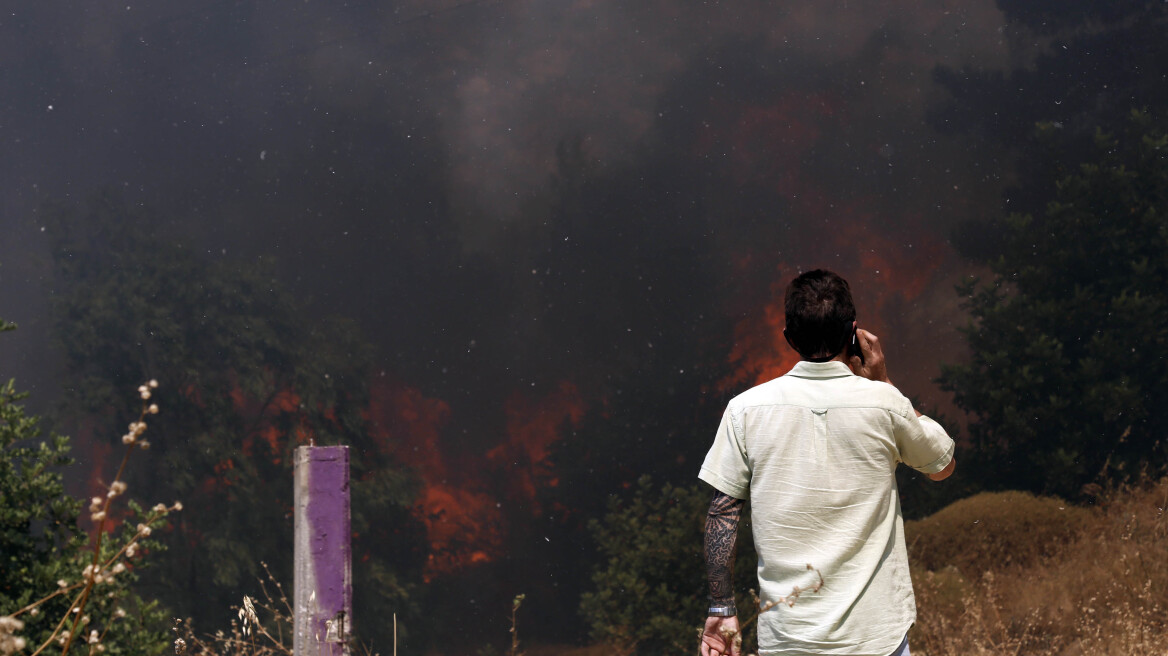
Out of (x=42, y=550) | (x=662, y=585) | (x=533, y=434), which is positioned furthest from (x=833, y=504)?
(x=533, y=434)

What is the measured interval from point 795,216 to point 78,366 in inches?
459

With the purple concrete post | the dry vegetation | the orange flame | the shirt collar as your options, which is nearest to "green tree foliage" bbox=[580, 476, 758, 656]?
the dry vegetation

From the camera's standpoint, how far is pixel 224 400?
44.3ft

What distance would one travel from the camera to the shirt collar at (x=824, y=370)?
192cm

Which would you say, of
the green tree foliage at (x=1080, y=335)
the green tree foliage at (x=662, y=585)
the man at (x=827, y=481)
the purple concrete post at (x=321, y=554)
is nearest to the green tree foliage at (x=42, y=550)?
the purple concrete post at (x=321, y=554)

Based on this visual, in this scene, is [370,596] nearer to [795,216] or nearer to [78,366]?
[78,366]

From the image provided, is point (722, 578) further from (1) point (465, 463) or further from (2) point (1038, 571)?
(1) point (465, 463)

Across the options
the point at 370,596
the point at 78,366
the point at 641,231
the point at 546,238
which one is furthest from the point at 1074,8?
the point at 78,366

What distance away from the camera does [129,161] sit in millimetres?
15383

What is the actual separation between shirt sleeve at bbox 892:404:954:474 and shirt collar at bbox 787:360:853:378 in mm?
146

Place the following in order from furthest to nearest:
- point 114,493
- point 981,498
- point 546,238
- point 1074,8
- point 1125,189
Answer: point 546,238 < point 1074,8 < point 1125,189 < point 981,498 < point 114,493

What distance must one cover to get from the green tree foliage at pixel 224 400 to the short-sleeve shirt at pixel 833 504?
38.2 ft

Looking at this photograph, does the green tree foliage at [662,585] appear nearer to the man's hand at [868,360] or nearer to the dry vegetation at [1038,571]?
the dry vegetation at [1038,571]

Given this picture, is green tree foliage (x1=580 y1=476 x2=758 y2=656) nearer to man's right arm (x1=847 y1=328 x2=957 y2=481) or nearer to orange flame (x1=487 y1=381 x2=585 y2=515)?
orange flame (x1=487 y1=381 x2=585 y2=515)
